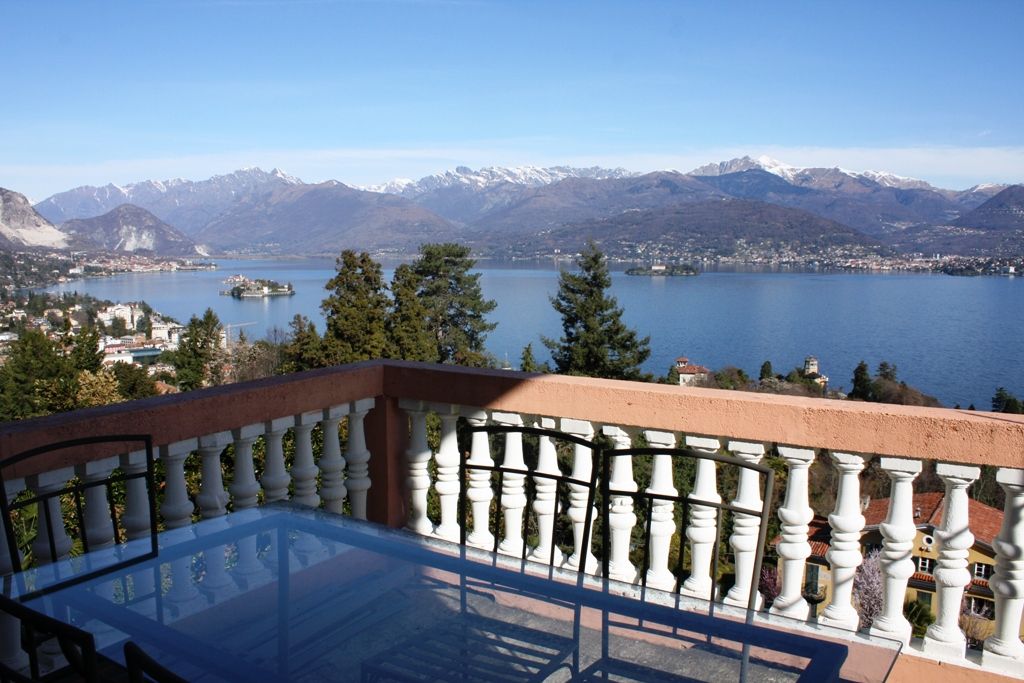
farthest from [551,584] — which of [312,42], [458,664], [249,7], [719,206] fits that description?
[719,206]

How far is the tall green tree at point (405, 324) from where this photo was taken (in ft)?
82.0

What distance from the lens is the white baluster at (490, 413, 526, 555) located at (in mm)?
2346

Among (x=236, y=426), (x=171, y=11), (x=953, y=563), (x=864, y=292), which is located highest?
(x=171, y=11)

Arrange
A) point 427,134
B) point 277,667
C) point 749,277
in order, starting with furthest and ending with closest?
point 749,277
point 427,134
point 277,667

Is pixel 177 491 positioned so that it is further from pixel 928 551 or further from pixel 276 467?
pixel 928 551

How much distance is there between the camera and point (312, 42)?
118 ft

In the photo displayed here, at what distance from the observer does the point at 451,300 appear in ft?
130

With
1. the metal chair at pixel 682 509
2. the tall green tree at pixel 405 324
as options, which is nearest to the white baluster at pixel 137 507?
the metal chair at pixel 682 509

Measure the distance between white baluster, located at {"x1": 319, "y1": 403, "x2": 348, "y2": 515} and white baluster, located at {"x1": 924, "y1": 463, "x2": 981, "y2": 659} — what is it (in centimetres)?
174

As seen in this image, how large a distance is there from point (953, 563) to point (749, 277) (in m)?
93.4

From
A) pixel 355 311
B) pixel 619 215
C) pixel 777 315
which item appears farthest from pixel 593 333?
pixel 619 215

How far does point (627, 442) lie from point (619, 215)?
4257 inches

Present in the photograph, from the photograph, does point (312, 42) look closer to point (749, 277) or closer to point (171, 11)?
point (171, 11)

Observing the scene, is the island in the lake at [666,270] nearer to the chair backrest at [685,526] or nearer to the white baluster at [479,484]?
the white baluster at [479,484]
